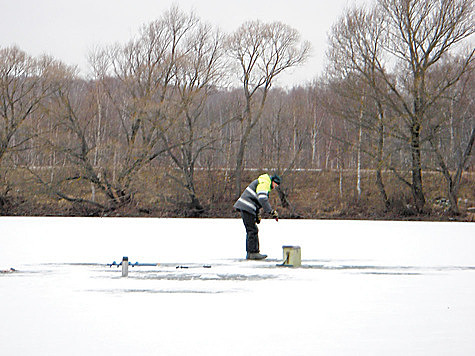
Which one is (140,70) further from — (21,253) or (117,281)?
(117,281)

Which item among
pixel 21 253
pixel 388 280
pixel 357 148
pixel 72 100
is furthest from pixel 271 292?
pixel 72 100

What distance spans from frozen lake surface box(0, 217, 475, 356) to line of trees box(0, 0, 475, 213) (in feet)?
64.5

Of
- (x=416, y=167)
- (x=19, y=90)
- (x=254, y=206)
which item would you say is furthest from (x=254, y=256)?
(x=19, y=90)

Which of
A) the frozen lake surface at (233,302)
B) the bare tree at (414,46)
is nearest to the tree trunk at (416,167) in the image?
the bare tree at (414,46)

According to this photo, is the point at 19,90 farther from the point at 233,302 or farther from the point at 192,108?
the point at 233,302

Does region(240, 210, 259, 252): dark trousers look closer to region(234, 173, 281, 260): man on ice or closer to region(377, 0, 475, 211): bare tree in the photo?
region(234, 173, 281, 260): man on ice

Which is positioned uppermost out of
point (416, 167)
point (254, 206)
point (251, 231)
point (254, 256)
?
point (416, 167)

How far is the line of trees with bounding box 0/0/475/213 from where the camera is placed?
115 feet

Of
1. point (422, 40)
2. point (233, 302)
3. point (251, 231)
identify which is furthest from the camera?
point (422, 40)

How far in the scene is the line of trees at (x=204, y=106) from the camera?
35.1 meters

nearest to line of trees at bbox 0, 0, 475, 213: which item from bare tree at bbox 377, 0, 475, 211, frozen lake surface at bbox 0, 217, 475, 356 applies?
bare tree at bbox 377, 0, 475, 211

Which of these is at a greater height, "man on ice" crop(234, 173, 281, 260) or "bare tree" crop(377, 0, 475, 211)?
"bare tree" crop(377, 0, 475, 211)

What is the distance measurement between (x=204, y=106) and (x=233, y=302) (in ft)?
104

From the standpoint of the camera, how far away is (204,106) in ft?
131
